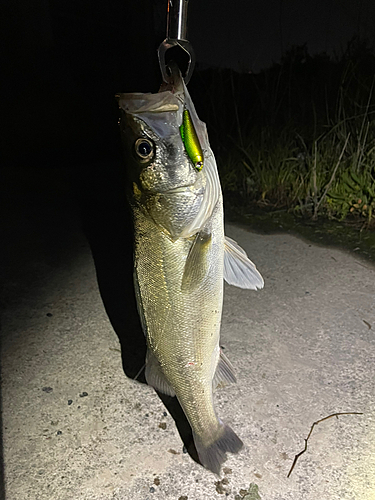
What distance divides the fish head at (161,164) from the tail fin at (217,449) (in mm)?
760

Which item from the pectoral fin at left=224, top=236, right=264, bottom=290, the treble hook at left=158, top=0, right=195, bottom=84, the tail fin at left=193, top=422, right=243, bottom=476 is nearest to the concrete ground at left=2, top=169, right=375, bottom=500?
the tail fin at left=193, top=422, right=243, bottom=476

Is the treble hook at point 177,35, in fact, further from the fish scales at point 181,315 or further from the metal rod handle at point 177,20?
the fish scales at point 181,315

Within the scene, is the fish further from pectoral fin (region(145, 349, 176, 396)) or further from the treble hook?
the treble hook

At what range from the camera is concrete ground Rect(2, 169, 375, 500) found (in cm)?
168

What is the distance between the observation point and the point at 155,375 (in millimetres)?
1484

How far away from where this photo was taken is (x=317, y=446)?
5.89 ft

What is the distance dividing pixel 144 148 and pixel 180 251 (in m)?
0.34

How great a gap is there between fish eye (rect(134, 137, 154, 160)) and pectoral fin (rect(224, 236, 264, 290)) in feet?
1.47

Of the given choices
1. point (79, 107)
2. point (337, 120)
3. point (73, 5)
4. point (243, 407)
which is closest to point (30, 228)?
point (243, 407)

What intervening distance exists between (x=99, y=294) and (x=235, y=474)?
171 cm

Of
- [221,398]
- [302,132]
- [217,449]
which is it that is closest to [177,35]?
[217,449]

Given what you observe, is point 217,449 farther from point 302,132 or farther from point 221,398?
point 302,132

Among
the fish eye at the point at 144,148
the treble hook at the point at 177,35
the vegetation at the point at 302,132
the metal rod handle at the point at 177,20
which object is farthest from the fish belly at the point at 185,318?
the vegetation at the point at 302,132

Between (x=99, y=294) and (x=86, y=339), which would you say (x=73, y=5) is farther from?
(x=86, y=339)
